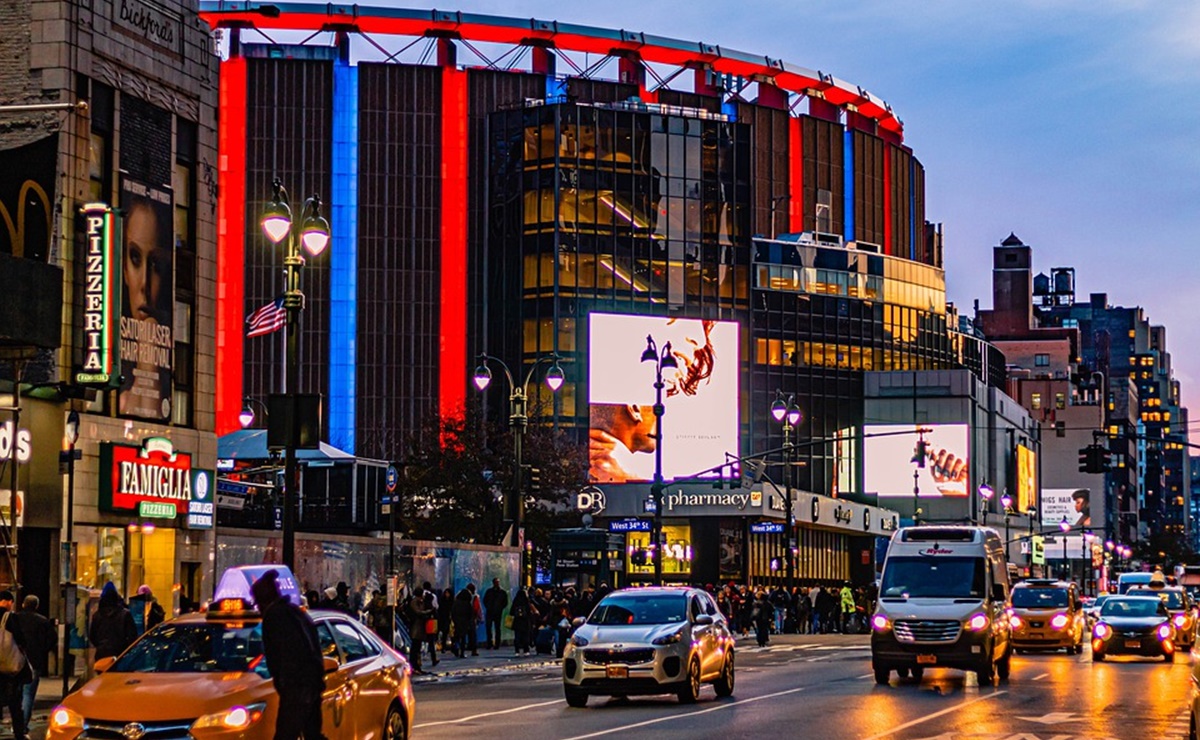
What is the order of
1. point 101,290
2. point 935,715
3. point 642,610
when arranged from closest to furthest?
point 935,715 < point 642,610 < point 101,290

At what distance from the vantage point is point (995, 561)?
33438 millimetres

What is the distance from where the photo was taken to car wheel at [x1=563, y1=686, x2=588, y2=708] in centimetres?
2620

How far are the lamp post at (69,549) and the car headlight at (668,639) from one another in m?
8.56

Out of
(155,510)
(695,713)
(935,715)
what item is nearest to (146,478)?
(155,510)

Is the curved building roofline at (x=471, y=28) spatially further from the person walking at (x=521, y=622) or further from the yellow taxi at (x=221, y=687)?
the yellow taxi at (x=221, y=687)

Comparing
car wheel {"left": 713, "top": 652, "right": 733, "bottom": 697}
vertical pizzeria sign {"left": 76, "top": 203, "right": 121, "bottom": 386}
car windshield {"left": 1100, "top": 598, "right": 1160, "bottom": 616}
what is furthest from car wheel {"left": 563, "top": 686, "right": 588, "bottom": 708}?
car windshield {"left": 1100, "top": 598, "right": 1160, "bottom": 616}

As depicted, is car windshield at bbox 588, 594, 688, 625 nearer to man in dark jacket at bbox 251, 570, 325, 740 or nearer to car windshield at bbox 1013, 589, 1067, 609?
man in dark jacket at bbox 251, 570, 325, 740

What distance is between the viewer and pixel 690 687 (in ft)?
86.8

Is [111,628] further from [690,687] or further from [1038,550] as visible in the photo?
[1038,550]

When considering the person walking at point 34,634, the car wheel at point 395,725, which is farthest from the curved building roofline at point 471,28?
the car wheel at point 395,725

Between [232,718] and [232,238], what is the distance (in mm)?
94431

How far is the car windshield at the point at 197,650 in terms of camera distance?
1498 cm

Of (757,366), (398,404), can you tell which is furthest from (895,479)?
(398,404)

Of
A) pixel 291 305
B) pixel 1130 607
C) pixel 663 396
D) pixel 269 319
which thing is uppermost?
pixel 663 396
